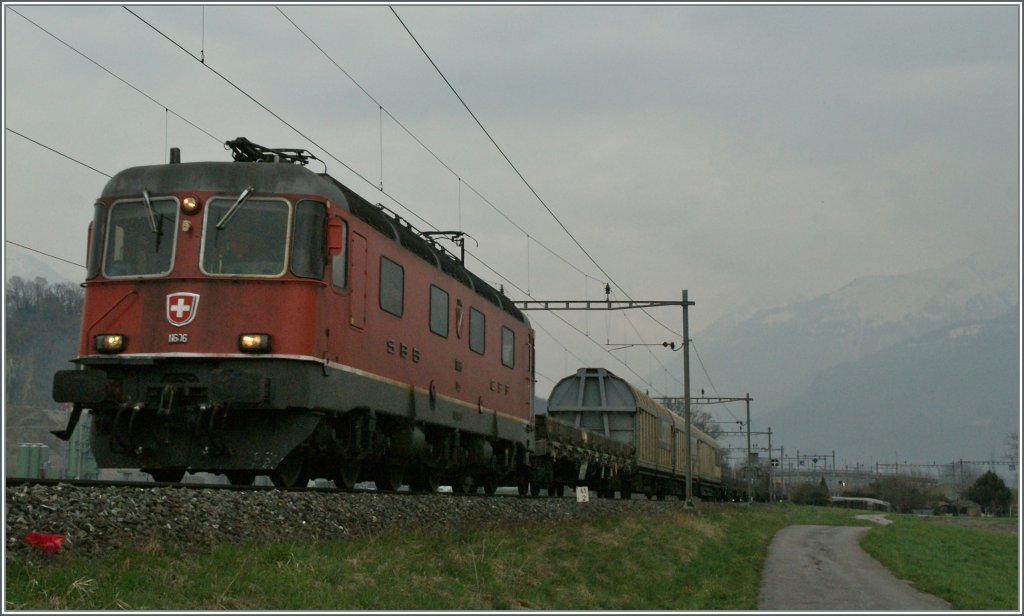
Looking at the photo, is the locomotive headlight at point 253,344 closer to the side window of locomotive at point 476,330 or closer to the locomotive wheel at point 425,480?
the locomotive wheel at point 425,480

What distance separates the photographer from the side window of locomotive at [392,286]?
16.2 metres

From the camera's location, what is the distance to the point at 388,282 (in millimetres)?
16359

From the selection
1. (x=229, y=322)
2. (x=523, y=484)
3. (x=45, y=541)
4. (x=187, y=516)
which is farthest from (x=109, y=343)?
(x=523, y=484)

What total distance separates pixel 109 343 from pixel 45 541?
5.69 metres

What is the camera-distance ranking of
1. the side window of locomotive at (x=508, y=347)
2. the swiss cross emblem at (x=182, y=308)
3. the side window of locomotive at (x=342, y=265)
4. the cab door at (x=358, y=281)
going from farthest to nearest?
the side window of locomotive at (x=508, y=347) < the cab door at (x=358, y=281) < the side window of locomotive at (x=342, y=265) < the swiss cross emblem at (x=182, y=308)

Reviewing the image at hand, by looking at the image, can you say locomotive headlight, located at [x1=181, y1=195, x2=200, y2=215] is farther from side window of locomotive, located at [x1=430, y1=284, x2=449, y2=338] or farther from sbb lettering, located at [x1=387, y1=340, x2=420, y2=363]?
side window of locomotive, located at [x1=430, y1=284, x2=449, y2=338]

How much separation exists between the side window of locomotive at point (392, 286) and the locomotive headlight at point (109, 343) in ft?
12.4

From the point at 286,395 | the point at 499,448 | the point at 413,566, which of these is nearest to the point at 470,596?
the point at 413,566

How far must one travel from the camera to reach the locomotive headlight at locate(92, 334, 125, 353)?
13.4 m

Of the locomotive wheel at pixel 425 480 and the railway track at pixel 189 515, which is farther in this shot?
the locomotive wheel at pixel 425 480

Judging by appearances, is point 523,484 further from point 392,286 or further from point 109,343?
point 109,343

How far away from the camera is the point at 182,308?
13414 mm

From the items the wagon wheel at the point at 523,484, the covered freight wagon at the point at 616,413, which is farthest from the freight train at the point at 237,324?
the covered freight wagon at the point at 616,413

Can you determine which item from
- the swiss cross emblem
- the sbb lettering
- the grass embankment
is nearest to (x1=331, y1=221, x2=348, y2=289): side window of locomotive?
the swiss cross emblem
